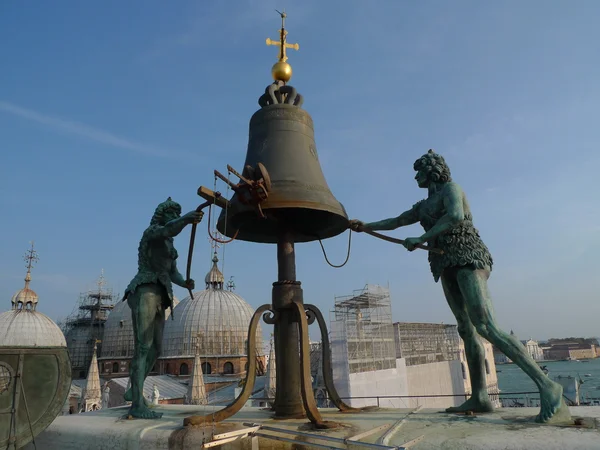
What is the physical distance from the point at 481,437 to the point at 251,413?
11.0 feet

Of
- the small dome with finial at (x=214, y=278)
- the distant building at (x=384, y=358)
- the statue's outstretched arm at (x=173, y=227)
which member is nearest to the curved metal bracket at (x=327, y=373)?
the statue's outstretched arm at (x=173, y=227)

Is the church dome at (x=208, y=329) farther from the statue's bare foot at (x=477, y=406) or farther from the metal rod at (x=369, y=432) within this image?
the metal rod at (x=369, y=432)

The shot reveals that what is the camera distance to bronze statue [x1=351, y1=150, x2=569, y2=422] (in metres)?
5.04

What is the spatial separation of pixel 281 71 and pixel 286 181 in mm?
2182

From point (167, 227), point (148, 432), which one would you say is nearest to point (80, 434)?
point (148, 432)

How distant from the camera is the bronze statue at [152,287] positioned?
21.1 feet

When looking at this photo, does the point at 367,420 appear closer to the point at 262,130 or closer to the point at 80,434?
the point at 80,434

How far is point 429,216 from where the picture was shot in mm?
6004

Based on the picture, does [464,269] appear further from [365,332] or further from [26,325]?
[26,325]

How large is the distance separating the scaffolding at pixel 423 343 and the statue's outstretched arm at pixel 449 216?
1574 inches

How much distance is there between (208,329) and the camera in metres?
50.8

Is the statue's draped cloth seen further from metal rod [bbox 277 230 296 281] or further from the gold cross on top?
the gold cross on top

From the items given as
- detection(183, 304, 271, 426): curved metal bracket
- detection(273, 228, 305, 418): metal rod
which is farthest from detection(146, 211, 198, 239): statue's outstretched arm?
detection(183, 304, 271, 426): curved metal bracket

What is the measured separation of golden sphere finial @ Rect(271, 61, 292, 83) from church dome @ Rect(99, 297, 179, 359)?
5149 cm
